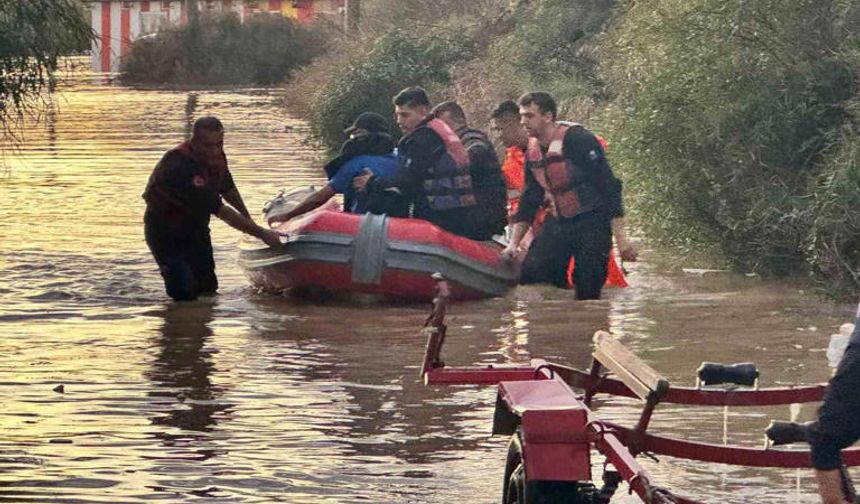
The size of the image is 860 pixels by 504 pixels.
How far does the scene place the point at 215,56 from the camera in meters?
→ 68.8

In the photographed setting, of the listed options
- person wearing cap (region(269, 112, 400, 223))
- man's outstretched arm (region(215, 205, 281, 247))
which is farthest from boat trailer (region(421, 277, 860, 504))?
person wearing cap (region(269, 112, 400, 223))

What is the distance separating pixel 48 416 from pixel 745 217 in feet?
23.8

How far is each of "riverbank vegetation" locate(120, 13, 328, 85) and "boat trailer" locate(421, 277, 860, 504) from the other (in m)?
61.2

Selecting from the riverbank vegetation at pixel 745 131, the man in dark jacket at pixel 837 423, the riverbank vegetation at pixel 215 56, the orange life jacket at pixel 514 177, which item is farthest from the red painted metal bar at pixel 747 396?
the riverbank vegetation at pixel 215 56

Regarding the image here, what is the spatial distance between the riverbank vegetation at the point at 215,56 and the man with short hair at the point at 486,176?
53.0 metres

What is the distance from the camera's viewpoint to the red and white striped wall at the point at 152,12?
3179 inches

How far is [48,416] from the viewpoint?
9.61 meters

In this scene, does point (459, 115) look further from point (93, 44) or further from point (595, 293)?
point (93, 44)

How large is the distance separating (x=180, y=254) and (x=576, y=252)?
10.2ft

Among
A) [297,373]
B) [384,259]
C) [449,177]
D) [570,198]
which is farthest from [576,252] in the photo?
[297,373]

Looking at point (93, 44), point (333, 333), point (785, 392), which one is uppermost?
point (93, 44)

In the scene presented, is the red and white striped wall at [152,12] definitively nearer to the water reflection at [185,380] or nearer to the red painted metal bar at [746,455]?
the water reflection at [185,380]

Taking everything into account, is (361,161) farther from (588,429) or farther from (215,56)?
(215,56)

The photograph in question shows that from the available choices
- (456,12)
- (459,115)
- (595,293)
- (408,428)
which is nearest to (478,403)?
(408,428)
